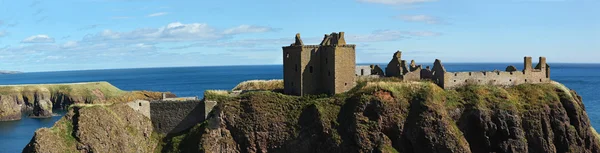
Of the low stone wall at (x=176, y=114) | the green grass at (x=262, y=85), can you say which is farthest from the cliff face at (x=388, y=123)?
the green grass at (x=262, y=85)

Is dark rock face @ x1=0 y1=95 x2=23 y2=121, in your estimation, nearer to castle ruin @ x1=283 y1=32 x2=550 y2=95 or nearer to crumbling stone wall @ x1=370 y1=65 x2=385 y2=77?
castle ruin @ x1=283 y1=32 x2=550 y2=95

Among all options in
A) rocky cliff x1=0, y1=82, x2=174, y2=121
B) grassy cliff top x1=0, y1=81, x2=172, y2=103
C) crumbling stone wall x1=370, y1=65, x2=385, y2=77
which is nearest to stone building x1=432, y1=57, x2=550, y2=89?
crumbling stone wall x1=370, y1=65, x2=385, y2=77

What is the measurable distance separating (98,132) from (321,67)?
64.9ft

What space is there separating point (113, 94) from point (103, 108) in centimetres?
8030

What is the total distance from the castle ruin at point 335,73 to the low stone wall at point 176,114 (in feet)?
28.6

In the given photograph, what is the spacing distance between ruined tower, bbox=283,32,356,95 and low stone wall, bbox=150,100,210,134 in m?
8.72

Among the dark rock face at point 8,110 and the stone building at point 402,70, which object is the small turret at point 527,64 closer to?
the stone building at point 402,70

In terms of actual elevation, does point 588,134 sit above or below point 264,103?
below

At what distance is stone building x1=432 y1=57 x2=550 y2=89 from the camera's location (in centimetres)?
5062

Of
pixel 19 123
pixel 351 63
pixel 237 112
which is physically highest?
pixel 351 63

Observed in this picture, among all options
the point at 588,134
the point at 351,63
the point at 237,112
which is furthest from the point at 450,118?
the point at 237,112

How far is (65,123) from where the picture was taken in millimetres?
43156

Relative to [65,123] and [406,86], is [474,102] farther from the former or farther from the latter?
[65,123]

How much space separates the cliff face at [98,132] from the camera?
1613 inches
